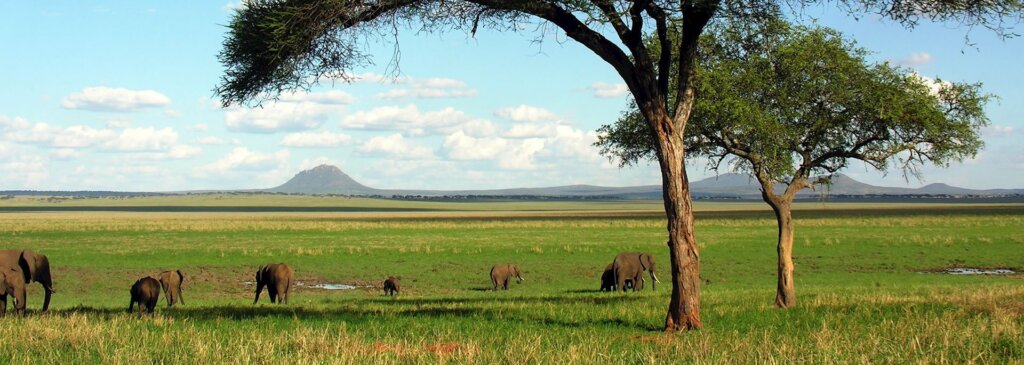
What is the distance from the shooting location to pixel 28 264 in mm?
20078

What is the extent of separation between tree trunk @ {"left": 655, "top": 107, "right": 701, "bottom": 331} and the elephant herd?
11924 mm

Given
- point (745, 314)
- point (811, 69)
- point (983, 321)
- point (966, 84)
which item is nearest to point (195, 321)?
point (745, 314)

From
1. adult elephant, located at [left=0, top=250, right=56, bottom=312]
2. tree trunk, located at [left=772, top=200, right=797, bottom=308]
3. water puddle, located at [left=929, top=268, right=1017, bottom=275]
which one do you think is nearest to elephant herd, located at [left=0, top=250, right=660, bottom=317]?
adult elephant, located at [left=0, top=250, right=56, bottom=312]

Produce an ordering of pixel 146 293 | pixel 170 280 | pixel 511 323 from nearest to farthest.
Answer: pixel 511 323 < pixel 146 293 < pixel 170 280

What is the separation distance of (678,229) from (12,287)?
43.5 ft

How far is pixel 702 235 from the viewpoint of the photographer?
6462 centimetres

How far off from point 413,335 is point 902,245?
4441 cm

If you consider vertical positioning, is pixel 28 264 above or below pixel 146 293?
above

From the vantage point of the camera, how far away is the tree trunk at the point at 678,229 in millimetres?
15273

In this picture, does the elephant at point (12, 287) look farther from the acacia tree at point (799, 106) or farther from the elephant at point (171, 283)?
the acacia tree at point (799, 106)

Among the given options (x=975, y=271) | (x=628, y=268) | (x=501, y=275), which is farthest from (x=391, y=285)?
(x=975, y=271)

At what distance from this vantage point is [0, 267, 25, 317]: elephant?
1900cm

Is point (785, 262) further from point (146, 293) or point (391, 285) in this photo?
point (146, 293)

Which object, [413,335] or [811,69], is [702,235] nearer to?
[811,69]
